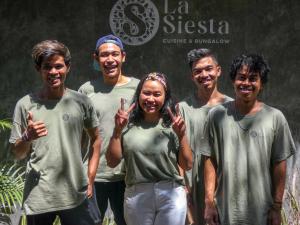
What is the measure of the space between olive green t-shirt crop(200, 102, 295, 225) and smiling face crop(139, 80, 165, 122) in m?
0.52

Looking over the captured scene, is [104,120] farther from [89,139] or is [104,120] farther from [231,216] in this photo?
[231,216]

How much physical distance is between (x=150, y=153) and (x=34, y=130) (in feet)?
2.56

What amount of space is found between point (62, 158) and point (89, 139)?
406 millimetres

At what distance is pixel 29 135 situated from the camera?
12.2ft

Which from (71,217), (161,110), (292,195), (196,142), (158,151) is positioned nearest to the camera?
(71,217)

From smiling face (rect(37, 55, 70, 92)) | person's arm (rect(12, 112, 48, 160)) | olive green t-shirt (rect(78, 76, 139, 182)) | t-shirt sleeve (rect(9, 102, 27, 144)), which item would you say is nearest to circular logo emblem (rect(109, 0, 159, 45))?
olive green t-shirt (rect(78, 76, 139, 182))

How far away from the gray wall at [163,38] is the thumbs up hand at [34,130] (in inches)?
113

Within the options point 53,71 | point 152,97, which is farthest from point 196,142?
point 53,71

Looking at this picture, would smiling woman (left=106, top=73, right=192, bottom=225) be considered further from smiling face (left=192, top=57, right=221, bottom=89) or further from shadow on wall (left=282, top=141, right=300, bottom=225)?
shadow on wall (left=282, top=141, right=300, bottom=225)

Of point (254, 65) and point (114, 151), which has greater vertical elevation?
point (254, 65)

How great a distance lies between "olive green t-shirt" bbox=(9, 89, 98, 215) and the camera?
394 cm

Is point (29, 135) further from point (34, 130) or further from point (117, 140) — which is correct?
point (117, 140)

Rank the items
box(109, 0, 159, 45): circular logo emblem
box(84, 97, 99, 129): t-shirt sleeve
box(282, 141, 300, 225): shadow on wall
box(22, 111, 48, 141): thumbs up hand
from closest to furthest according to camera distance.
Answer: box(22, 111, 48, 141): thumbs up hand, box(84, 97, 99, 129): t-shirt sleeve, box(282, 141, 300, 225): shadow on wall, box(109, 0, 159, 45): circular logo emblem

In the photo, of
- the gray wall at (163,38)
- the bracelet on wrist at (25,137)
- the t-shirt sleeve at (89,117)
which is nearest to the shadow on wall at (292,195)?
the gray wall at (163,38)
